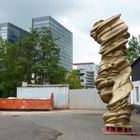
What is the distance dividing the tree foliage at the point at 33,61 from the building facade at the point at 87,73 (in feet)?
280

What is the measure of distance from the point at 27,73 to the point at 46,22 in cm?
4014

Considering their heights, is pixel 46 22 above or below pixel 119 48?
above

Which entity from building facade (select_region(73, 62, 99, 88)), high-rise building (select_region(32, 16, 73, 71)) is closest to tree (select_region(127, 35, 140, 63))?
high-rise building (select_region(32, 16, 73, 71))

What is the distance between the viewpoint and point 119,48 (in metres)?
17.8

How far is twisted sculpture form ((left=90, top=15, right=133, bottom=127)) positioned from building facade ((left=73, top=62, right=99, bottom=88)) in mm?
125771

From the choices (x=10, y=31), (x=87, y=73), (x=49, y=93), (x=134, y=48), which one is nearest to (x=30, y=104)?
(x=49, y=93)

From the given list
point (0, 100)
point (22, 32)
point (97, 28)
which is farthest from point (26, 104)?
point (22, 32)

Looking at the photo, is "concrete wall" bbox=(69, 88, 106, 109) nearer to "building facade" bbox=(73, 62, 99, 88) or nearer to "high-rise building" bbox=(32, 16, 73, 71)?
"high-rise building" bbox=(32, 16, 73, 71)

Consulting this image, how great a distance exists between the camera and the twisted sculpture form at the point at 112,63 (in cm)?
1714

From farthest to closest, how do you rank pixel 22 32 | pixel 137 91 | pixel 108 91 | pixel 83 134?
pixel 22 32
pixel 137 91
pixel 108 91
pixel 83 134

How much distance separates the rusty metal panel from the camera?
3984cm

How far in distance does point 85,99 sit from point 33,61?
60.3ft

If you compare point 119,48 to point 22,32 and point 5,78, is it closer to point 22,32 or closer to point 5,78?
point 5,78

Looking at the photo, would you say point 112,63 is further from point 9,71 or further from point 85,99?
point 9,71
